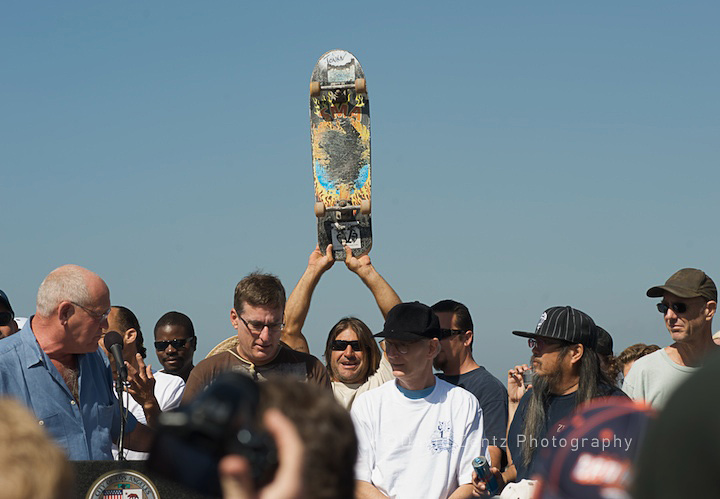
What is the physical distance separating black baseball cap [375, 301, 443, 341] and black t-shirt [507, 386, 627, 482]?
68 centimetres

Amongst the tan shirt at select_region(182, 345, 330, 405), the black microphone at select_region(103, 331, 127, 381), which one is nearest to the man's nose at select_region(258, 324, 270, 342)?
the tan shirt at select_region(182, 345, 330, 405)

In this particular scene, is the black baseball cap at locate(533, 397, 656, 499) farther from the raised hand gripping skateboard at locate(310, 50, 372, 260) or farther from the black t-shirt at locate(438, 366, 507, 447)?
the raised hand gripping skateboard at locate(310, 50, 372, 260)

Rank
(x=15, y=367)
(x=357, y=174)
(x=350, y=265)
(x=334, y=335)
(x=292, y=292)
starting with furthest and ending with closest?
1. (x=357, y=174)
2. (x=350, y=265)
3. (x=292, y=292)
4. (x=334, y=335)
5. (x=15, y=367)

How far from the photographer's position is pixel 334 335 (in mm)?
6051

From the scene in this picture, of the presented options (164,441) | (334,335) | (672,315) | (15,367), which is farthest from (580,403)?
(164,441)

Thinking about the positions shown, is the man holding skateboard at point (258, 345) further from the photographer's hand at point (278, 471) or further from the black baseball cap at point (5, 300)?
the photographer's hand at point (278, 471)

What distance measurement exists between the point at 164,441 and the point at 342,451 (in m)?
0.28

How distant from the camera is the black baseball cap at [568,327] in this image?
458cm

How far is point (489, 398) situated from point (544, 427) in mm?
897

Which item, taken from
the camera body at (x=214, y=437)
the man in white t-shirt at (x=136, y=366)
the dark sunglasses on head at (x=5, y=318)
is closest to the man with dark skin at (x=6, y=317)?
the dark sunglasses on head at (x=5, y=318)

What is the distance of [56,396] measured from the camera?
4.12m

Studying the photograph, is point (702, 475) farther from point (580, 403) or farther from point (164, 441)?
point (580, 403)

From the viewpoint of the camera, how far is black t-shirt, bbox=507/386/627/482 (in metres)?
4.43

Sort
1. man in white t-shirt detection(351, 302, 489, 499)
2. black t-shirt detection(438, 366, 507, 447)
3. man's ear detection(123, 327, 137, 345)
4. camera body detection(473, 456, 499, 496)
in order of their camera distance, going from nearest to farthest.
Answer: camera body detection(473, 456, 499, 496)
man in white t-shirt detection(351, 302, 489, 499)
black t-shirt detection(438, 366, 507, 447)
man's ear detection(123, 327, 137, 345)
